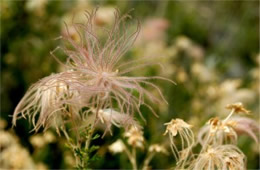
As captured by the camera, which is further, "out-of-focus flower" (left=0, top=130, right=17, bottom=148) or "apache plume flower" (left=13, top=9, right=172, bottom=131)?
"out-of-focus flower" (left=0, top=130, right=17, bottom=148)

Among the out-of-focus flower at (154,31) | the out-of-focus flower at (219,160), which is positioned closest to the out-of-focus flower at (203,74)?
the out-of-focus flower at (154,31)

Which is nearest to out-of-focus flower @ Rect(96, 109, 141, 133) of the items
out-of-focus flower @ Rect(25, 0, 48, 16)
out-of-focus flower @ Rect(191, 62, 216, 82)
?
out-of-focus flower @ Rect(191, 62, 216, 82)

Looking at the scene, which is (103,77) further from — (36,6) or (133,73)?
(36,6)

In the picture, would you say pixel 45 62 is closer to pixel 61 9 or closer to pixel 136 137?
pixel 61 9

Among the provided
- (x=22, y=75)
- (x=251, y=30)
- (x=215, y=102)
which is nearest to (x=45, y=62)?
(x=22, y=75)

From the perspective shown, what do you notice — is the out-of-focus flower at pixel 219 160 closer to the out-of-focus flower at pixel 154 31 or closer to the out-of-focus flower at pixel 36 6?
the out-of-focus flower at pixel 36 6

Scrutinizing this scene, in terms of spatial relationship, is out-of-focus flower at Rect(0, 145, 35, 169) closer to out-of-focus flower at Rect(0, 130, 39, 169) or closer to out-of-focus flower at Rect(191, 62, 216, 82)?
out-of-focus flower at Rect(0, 130, 39, 169)

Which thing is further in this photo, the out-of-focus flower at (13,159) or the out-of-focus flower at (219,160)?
the out-of-focus flower at (13,159)

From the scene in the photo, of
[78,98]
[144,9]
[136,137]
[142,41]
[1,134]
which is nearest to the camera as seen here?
[78,98]
